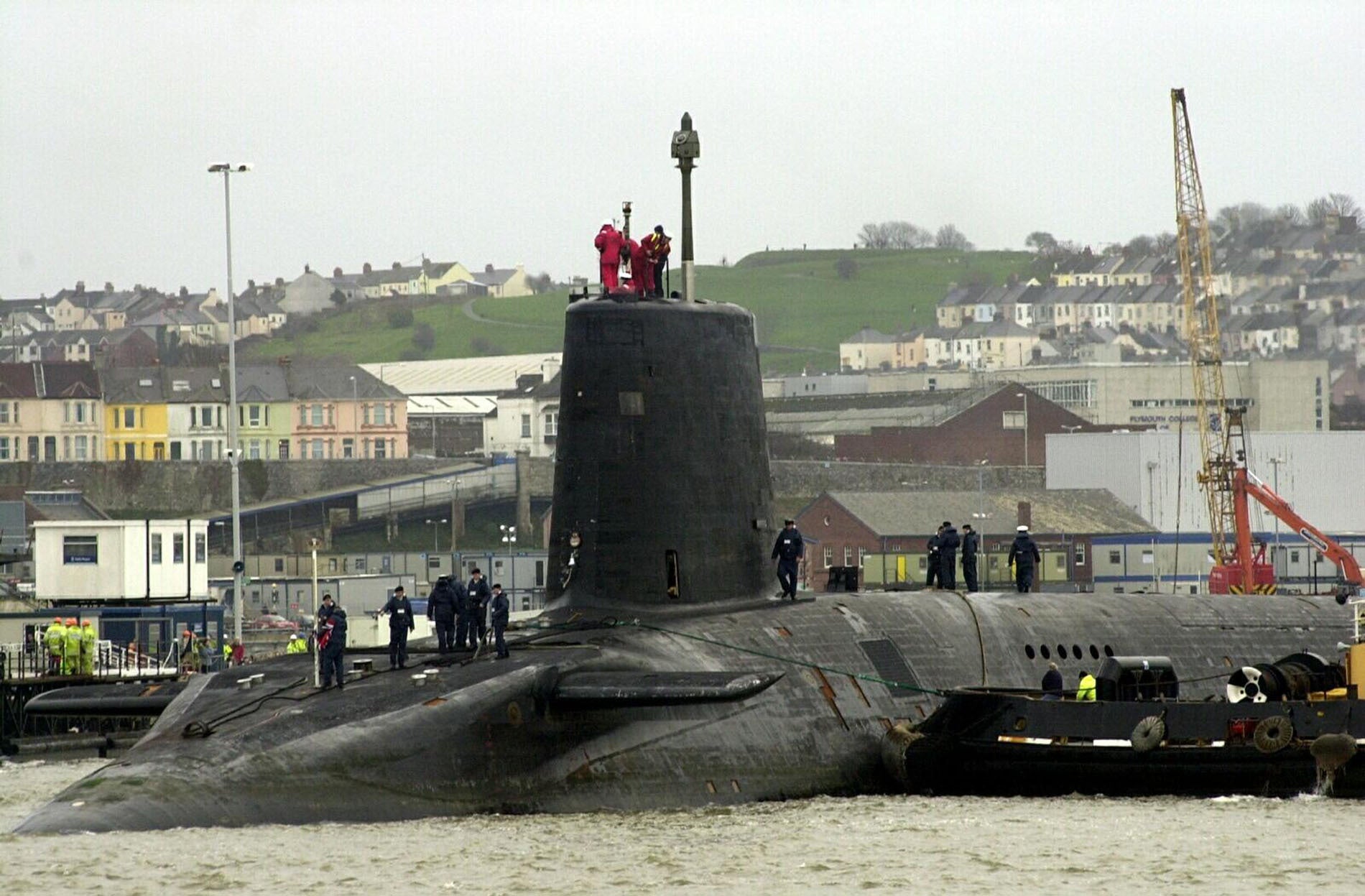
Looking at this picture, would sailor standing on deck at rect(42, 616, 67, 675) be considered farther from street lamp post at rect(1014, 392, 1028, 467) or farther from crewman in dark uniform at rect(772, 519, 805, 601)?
street lamp post at rect(1014, 392, 1028, 467)

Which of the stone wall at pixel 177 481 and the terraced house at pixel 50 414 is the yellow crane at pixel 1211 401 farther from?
the terraced house at pixel 50 414

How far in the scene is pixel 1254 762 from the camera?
26781mm

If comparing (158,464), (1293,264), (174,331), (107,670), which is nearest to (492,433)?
(158,464)

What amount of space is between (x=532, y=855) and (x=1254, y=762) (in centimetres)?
945

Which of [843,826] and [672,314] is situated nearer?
[843,826]

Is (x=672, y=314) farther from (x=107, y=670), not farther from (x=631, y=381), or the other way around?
(x=107, y=670)

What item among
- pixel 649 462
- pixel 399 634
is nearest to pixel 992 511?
pixel 649 462

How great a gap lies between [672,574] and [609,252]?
416 centimetres

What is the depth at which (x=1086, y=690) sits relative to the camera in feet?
91.9

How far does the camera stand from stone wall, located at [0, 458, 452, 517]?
341 feet

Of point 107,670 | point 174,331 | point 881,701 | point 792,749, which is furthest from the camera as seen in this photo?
point 174,331

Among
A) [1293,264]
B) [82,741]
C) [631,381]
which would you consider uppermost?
[1293,264]

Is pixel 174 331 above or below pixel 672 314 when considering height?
above

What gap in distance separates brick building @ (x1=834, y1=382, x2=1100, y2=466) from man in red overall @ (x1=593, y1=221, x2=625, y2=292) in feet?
284
